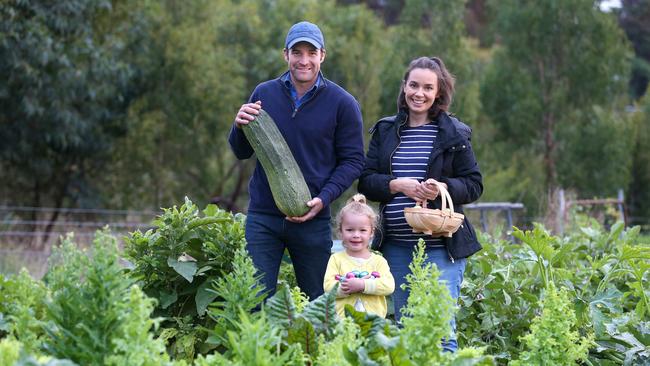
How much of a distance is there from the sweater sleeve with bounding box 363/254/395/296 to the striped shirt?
27cm

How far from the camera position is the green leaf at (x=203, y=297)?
5.22 metres

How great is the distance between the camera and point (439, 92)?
5344 mm

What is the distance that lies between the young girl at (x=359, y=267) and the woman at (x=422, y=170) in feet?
0.69

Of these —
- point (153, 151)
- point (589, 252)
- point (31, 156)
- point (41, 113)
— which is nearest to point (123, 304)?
point (589, 252)

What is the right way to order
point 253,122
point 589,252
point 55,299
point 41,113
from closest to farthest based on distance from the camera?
point 55,299 → point 253,122 → point 589,252 → point 41,113

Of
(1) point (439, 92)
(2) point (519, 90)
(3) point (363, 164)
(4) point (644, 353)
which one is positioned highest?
(2) point (519, 90)

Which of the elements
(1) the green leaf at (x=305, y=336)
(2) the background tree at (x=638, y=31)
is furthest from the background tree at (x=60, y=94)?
(2) the background tree at (x=638, y=31)

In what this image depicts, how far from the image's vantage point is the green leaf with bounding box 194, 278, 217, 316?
522 cm

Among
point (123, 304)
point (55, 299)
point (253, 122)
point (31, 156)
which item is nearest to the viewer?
point (123, 304)

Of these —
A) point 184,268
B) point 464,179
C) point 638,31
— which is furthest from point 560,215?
point 638,31

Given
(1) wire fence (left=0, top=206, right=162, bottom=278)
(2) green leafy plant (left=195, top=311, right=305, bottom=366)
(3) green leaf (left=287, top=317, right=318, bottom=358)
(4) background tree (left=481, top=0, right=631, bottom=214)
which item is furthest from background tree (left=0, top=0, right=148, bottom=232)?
(2) green leafy plant (left=195, top=311, right=305, bottom=366)

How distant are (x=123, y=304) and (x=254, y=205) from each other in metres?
2.17

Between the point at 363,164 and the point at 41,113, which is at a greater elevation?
the point at 41,113

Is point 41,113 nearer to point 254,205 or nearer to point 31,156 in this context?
point 31,156
